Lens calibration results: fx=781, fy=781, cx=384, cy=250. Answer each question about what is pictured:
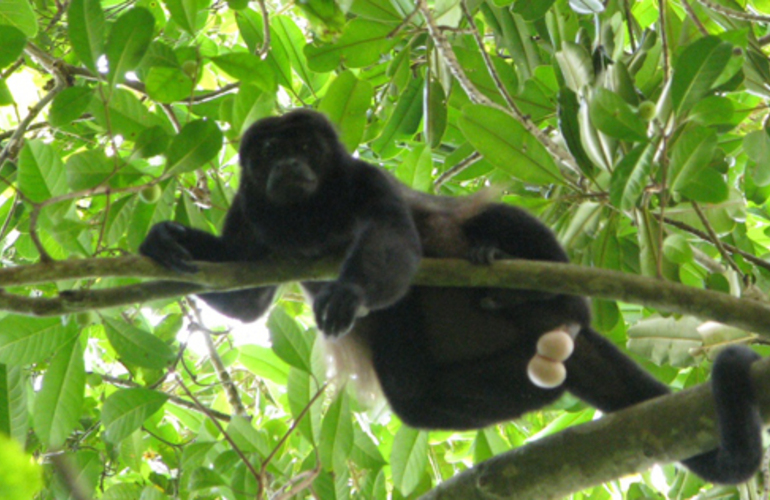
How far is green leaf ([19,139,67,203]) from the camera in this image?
87.0 inches

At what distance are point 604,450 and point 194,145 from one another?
1.36 metres

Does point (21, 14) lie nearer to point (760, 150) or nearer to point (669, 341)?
point (669, 341)

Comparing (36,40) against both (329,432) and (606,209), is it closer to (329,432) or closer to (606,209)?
(329,432)

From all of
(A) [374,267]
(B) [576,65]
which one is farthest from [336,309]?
(B) [576,65]

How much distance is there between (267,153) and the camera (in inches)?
114

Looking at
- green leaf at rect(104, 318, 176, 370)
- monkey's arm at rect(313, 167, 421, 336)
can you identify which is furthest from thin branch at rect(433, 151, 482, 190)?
green leaf at rect(104, 318, 176, 370)

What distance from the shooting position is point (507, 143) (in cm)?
251

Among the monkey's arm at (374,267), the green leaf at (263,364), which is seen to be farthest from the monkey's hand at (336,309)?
the green leaf at (263,364)

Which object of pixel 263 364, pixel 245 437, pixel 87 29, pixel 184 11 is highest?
pixel 87 29

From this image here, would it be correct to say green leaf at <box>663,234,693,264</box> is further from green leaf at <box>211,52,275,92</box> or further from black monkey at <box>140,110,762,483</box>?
green leaf at <box>211,52,275,92</box>

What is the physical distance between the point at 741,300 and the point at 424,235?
1268 mm

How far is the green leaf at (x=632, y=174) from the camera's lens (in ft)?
6.73

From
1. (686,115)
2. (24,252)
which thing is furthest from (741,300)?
(24,252)

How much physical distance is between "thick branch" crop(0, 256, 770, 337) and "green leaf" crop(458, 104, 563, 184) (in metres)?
0.48
